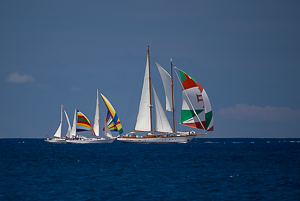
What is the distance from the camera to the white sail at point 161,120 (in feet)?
298

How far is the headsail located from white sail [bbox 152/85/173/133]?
3.65m

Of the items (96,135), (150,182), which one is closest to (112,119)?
(96,135)

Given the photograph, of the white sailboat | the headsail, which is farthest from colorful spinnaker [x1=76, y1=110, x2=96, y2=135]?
the headsail

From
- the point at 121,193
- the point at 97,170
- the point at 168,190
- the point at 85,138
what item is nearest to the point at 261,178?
the point at 168,190

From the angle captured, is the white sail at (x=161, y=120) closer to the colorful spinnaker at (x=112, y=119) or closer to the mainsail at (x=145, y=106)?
the mainsail at (x=145, y=106)

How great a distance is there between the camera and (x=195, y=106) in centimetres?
8988

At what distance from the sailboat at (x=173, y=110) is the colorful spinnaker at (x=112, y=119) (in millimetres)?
14902

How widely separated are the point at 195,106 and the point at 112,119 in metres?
27.1

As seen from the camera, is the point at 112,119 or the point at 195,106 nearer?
the point at 195,106

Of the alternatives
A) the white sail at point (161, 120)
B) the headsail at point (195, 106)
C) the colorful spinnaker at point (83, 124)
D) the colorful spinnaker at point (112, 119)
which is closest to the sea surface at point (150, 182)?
the headsail at point (195, 106)

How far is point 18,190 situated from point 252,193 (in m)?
17.2

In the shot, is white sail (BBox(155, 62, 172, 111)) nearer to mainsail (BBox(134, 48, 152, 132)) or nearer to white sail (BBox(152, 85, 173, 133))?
white sail (BBox(152, 85, 173, 133))

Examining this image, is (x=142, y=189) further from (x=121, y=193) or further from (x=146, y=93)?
(x=146, y=93)

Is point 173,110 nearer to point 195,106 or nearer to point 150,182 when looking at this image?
point 195,106
